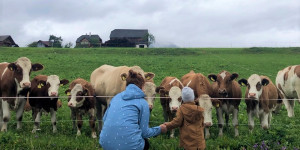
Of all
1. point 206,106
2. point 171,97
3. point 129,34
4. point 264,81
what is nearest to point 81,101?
point 171,97

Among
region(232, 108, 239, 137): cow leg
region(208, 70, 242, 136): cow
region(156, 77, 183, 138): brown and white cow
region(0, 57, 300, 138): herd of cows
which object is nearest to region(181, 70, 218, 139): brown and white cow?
region(0, 57, 300, 138): herd of cows

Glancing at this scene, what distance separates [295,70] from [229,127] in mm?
4870

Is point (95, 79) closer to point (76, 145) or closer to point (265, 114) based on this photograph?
point (76, 145)

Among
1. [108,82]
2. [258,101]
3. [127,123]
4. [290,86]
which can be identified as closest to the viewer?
[127,123]

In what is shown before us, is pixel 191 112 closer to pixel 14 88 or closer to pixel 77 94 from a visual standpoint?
pixel 77 94

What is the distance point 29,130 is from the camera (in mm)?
9133

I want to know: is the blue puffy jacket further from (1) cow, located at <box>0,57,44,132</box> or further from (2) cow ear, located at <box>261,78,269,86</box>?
(2) cow ear, located at <box>261,78,269,86</box>

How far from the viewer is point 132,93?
5141 millimetres

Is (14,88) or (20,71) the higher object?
(20,71)

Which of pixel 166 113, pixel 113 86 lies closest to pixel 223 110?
pixel 166 113

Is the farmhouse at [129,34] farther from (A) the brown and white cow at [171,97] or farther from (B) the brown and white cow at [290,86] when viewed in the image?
(A) the brown and white cow at [171,97]

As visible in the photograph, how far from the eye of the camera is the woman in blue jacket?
16.3 feet

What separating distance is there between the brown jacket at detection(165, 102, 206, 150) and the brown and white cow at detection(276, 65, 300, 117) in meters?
7.84

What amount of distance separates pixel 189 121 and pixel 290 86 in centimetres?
893
